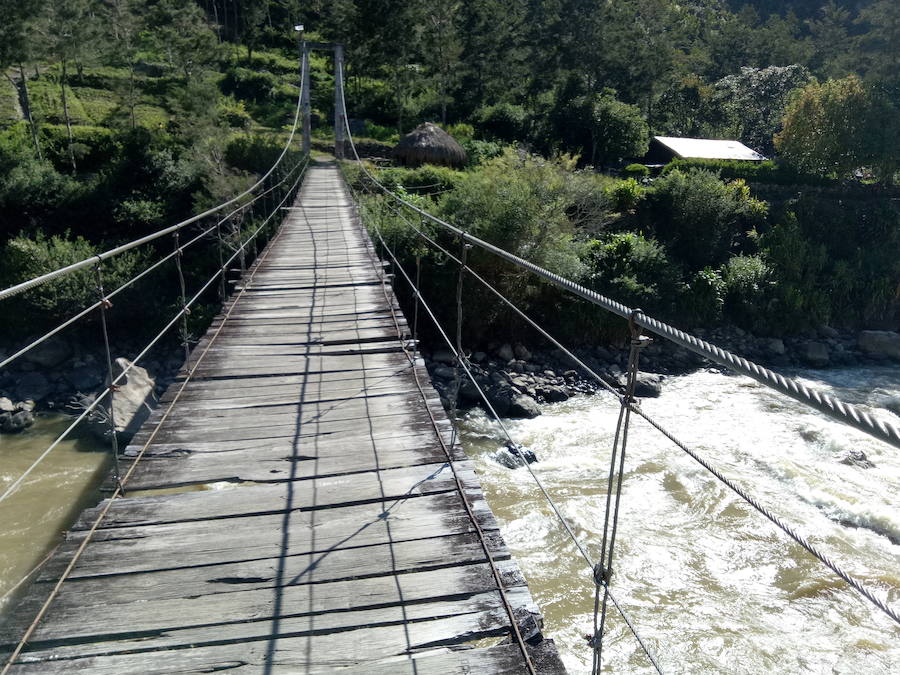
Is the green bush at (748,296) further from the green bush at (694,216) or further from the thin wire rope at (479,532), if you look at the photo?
the thin wire rope at (479,532)

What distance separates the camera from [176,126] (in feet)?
65.2

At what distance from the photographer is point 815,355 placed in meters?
13.4

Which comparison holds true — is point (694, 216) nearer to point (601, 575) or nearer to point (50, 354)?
point (50, 354)

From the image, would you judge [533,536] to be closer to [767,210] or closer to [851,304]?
[851,304]

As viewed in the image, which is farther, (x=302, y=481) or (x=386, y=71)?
(x=386, y=71)

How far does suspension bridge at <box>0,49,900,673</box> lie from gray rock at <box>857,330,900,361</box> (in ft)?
45.1

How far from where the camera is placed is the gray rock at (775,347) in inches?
543

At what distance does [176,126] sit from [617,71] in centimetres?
1747

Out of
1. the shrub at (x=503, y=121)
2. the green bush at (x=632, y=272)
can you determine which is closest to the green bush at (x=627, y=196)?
the green bush at (x=632, y=272)

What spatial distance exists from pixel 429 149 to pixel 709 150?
429 inches

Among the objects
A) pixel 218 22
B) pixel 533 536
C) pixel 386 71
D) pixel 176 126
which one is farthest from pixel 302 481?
pixel 218 22

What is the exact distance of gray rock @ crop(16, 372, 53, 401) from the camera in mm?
11203

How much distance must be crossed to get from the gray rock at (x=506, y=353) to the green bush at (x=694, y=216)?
585 centimetres

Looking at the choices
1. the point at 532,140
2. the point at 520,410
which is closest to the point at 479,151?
the point at 532,140
